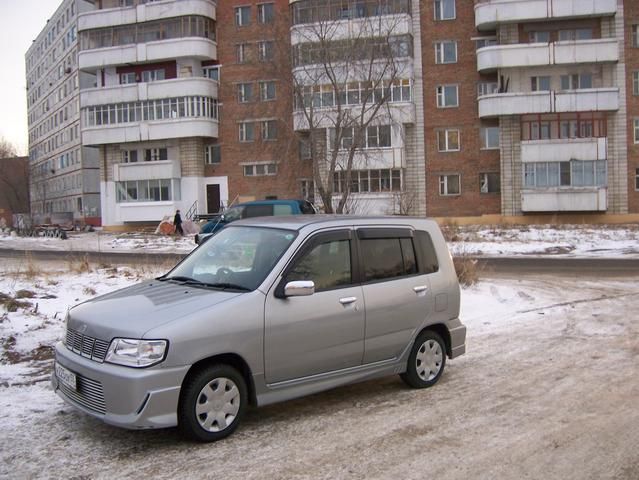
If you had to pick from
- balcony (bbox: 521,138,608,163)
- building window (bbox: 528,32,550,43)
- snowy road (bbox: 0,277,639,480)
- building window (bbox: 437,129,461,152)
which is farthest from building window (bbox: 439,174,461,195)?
snowy road (bbox: 0,277,639,480)

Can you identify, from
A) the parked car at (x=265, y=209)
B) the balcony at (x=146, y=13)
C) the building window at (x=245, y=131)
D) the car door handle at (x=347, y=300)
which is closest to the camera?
the car door handle at (x=347, y=300)

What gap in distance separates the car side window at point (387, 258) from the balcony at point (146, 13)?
44.7 meters

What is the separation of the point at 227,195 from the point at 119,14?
1533cm

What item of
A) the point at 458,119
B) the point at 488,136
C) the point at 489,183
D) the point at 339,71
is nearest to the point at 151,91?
the point at 339,71

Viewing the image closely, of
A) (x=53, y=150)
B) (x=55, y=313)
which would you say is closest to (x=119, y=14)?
(x=53, y=150)

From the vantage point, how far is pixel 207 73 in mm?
49500

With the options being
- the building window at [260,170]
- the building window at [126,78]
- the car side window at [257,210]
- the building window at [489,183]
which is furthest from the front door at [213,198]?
the car side window at [257,210]

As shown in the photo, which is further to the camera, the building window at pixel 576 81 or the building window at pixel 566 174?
the building window at pixel 576 81

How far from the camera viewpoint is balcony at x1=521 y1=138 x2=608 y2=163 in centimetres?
4156

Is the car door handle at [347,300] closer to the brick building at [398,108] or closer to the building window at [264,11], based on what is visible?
the brick building at [398,108]

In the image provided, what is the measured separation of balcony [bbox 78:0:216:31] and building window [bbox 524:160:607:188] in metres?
24.8

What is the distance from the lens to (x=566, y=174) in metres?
41.8

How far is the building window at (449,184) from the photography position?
4462 centimetres

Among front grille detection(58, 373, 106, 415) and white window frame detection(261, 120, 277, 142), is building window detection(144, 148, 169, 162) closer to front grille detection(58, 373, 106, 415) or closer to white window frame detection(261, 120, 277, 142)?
white window frame detection(261, 120, 277, 142)
